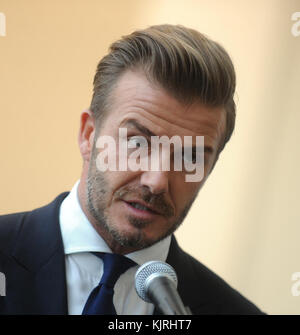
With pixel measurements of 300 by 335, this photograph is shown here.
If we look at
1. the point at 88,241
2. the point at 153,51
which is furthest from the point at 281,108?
the point at 88,241

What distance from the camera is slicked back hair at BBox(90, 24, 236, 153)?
112 centimetres

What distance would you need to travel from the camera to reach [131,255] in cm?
116

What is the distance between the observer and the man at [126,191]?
107 cm

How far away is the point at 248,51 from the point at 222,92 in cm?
107

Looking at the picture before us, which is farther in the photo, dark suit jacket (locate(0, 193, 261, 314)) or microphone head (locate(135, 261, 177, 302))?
dark suit jacket (locate(0, 193, 261, 314))

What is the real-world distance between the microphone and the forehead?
1.18 ft

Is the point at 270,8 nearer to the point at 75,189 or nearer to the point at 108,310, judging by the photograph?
the point at 75,189

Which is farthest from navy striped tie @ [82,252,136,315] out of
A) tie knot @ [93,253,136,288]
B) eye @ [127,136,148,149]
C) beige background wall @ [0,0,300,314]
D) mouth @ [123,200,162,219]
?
beige background wall @ [0,0,300,314]

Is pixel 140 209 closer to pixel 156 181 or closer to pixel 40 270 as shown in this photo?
pixel 156 181

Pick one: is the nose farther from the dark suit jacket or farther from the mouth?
the dark suit jacket

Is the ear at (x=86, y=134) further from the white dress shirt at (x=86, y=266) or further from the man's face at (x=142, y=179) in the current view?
the white dress shirt at (x=86, y=266)

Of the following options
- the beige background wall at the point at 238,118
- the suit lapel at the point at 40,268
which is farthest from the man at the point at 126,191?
the beige background wall at the point at 238,118

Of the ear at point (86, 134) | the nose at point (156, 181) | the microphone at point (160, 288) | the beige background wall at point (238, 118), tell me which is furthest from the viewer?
the beige background wall at point (238, 118)
